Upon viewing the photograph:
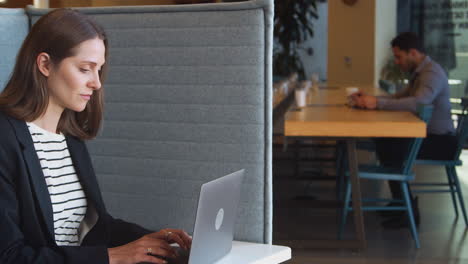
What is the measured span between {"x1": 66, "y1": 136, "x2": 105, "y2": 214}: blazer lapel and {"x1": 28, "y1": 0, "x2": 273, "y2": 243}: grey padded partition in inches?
12.1

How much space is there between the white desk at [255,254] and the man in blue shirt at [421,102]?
307 centimetres

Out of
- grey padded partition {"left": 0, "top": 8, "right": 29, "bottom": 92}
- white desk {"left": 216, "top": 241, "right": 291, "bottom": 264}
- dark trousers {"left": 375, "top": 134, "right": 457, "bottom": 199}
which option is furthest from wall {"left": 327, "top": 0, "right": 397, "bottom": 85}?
white desk {"left": 216, "top": 241, "right": 291, "bottom": 264}

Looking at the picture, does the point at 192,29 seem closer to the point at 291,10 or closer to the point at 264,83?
the point at 264,83

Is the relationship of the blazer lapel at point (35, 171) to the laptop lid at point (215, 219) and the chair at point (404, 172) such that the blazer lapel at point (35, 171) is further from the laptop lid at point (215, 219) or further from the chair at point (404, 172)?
the chair at point (404, 172)

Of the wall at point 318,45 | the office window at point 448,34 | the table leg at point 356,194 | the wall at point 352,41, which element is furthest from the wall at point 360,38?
the table leg at point 356,194

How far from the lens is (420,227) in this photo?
17.8 ft

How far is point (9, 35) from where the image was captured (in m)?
2.42

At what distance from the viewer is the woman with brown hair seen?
1742mm

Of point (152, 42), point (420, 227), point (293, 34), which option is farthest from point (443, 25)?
point (152, 42)

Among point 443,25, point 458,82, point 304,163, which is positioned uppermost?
point 443,25

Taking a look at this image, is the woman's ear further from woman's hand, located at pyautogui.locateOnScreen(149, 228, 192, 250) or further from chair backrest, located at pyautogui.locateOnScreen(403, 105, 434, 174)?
chair backrest, located at pyautogui.locateOnScreen(403, 105, 434, 174)

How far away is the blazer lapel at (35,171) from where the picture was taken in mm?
1790

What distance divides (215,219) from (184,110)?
55cm

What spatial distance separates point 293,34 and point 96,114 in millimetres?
10230
